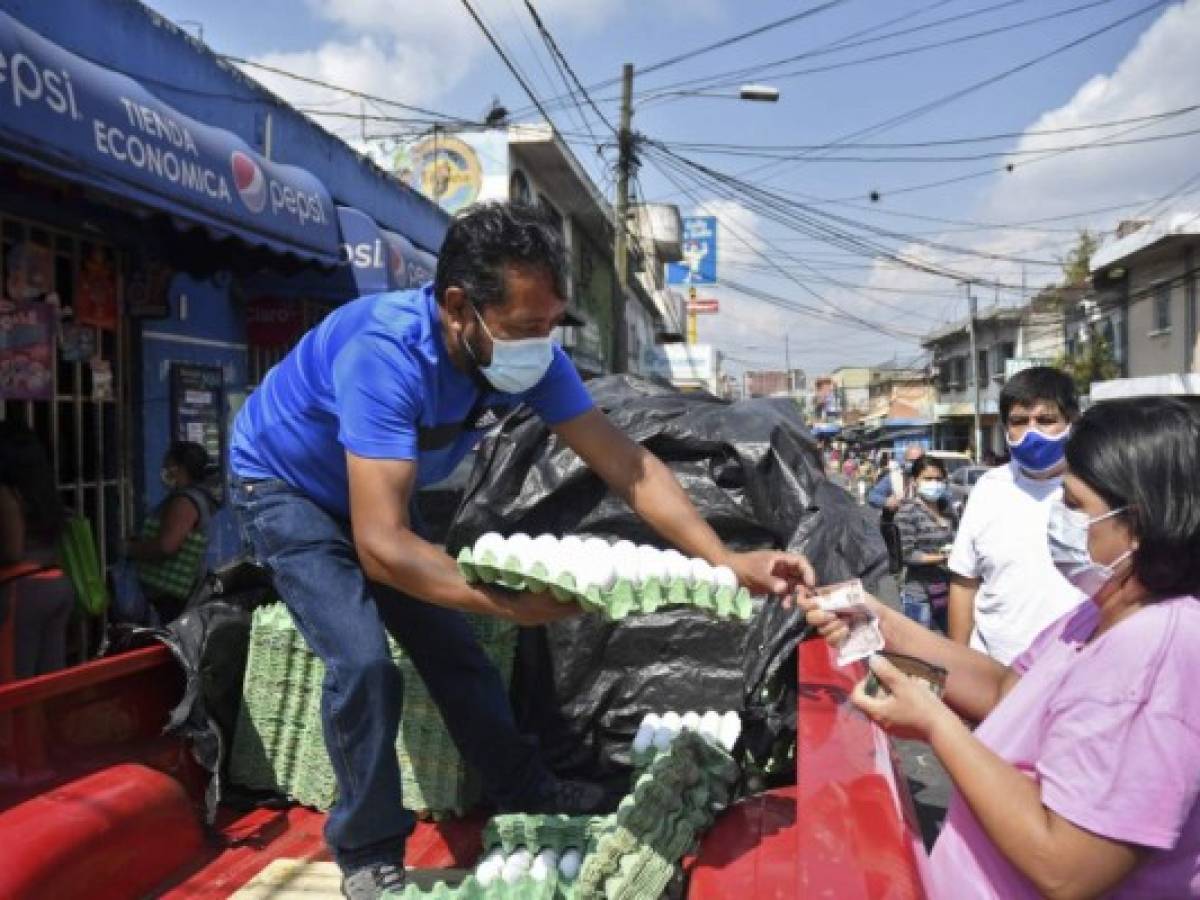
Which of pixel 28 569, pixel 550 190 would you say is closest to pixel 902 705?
pixel 28 569

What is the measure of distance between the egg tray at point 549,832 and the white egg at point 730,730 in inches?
17.9

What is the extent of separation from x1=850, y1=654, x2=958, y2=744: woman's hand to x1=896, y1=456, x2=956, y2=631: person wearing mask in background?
488 cm

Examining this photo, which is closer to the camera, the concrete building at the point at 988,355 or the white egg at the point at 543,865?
the white egg at the point at 543,865

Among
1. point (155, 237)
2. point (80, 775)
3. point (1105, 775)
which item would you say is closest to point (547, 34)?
point (155, 237)

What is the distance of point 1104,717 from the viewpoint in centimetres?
135

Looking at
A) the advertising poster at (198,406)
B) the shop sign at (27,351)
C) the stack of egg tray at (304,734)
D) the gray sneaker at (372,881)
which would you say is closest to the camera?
the gray sneaker at (372,881)

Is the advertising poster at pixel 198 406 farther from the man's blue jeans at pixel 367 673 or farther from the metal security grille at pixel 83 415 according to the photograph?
the man's blue jeans at pixel 367 673

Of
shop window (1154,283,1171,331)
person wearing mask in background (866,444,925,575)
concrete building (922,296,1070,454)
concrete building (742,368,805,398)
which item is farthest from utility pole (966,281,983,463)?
concrete building (742,368,805,398)

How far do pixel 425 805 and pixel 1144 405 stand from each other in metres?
2.17

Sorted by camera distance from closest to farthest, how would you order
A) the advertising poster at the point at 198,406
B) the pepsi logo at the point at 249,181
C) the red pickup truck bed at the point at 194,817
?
the red pickup truck bed at the point at 194,817 → the pepsi logo at the point at 249,181 → the advertising poster at the point at 198,406

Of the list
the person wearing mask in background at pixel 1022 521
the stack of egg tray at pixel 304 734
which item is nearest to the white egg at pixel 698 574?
the stack of egg tray at pixel 304 734

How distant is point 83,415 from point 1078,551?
5986mm

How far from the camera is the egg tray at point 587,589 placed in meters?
1.77

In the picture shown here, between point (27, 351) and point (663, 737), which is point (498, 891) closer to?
point (663, 737)
